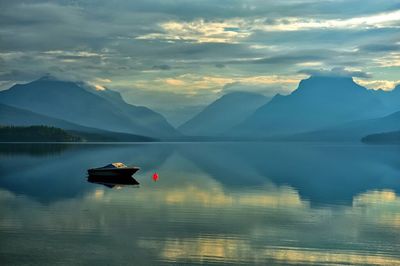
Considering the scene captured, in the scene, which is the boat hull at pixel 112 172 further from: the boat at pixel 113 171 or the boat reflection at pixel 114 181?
the boat reflection at pixel 114 181

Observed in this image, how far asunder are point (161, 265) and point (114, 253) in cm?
521

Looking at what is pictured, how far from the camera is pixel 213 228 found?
2156 inches

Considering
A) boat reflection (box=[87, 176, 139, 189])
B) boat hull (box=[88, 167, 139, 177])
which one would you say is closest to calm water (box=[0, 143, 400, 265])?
boat reflection (box=[87, 176, 139, 189])

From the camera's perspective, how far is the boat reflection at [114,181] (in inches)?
3953

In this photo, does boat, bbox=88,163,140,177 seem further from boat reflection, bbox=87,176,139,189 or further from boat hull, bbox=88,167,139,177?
boat reflection, bbox=87,176,139,189

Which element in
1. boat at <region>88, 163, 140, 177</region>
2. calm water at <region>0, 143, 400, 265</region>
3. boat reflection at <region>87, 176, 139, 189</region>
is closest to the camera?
calm water at <region>0, 143, 400, 265</region>

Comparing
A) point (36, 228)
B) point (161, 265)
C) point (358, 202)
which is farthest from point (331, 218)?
point (36, 228)

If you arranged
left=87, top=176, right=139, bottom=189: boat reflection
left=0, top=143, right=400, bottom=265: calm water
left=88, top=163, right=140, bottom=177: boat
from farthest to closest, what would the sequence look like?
left=88, top=163, right=140, bottom=177: boat, left=87, top=176, right=139, bottom=189: boat reflection, left=0, top=143, right=400, bottom=265: calm water

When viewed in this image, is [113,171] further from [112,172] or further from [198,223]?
[198,223]

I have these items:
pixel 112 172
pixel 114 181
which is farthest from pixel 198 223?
pixel 112 172

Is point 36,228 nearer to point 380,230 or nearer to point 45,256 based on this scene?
point 45,256

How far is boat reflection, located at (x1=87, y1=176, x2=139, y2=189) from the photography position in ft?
329

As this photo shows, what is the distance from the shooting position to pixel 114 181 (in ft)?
356

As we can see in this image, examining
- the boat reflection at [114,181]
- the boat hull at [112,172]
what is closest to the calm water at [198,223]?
the boat reflection at [114,181]
